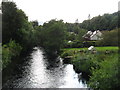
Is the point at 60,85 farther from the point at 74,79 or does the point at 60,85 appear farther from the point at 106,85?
the point at 106,85

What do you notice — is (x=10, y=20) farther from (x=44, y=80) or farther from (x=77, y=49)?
(x=44, y=80)

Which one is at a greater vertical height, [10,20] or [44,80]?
[10,20]

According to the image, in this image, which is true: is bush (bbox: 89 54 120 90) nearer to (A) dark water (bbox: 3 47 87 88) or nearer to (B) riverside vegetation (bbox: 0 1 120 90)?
(B) riverside vegetation (bbox: 0 1 120 90)

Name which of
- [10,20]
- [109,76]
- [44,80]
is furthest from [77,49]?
[109,76]

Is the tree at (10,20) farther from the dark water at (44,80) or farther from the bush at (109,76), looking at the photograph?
the bush at (109,76)

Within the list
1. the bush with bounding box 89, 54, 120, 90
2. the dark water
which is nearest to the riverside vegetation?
the bush with bounding box 89, 54, 120, 90

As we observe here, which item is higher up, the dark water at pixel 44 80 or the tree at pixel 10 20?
the tree at pixel 10 20

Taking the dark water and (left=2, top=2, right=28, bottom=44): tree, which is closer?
the dark water

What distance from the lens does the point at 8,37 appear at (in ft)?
128

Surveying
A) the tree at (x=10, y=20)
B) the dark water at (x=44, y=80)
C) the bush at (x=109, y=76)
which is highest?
the tree at (x=10, y=20)

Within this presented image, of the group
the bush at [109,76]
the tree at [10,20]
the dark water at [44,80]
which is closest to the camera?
the bush at [109,76]

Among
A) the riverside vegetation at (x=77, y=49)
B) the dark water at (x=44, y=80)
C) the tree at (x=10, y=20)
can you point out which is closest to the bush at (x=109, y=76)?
the riverside vegetation at (x=77, y=49)

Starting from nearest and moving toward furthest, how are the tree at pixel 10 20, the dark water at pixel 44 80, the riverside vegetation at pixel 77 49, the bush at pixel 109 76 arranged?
1. the bush at pixel 109 76
2. the riverside vegetation at pixel 77 49
3. the dark water at pixel 44 80
4. the tree at pixel 10 20

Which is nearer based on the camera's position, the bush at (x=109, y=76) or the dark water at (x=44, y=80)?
the bush at (x=109, y=76)
